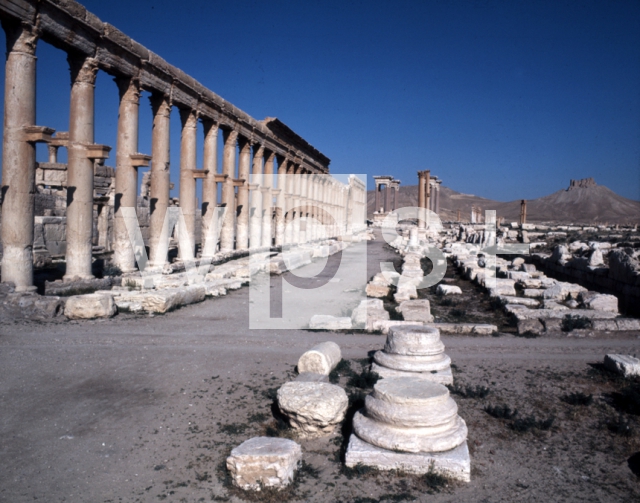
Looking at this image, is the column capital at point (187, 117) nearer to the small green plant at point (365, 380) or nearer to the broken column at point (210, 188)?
the broken column at point (210, 188)

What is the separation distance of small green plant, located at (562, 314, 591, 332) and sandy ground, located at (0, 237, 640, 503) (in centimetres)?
60

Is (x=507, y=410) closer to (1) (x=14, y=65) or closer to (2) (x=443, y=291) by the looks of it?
(2) (x=443, y=291)

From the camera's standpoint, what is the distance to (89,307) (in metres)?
10.1

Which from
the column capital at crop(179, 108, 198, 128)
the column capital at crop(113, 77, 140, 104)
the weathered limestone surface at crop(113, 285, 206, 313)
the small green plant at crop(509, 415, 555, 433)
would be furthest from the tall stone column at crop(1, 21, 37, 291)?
the small green plant at crop(509, 415, 555, 433)

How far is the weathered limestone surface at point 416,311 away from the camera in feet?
34.8

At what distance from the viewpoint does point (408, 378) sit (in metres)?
5.40

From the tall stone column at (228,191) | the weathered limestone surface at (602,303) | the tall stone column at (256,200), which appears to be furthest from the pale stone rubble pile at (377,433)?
the tall stone column at (256,200)

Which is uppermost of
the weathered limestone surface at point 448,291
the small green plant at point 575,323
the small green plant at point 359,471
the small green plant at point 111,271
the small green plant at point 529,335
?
the small green plant at point 111,271

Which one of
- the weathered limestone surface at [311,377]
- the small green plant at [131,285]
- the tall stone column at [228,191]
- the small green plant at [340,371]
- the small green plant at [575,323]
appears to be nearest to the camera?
the weathered limestone surface at [311,377]

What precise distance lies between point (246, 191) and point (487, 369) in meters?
18.8

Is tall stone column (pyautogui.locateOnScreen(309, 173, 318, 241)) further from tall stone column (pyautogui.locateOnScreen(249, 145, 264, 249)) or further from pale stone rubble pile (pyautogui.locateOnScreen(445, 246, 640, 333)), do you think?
pale stone rubble pile (pyautogui.locateOnScreen(445, 246, 640, 333))

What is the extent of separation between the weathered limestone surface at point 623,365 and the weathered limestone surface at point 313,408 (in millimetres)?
4499

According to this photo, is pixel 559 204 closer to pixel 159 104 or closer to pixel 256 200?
pixel 256 200

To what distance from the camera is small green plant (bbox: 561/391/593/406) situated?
6.23 meters
